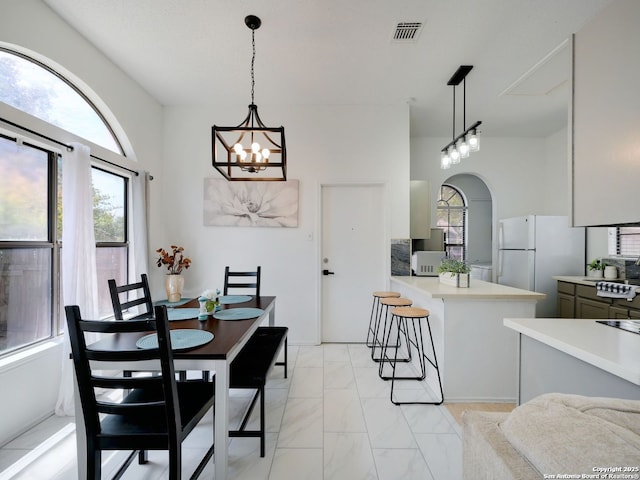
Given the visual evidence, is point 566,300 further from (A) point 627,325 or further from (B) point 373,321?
(A) point 627,325

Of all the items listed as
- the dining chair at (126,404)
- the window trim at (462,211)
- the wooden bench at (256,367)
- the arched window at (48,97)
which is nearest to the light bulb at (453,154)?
the wooden bench at (256,367)

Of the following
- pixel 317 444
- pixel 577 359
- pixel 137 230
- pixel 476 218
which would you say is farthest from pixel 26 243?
pixel 476 218

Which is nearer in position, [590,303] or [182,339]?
[182,339]

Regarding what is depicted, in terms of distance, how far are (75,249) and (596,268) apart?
5.62 metres

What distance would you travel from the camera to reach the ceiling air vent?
2.24 metres

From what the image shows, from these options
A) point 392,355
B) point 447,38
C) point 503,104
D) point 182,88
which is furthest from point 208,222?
point 503,104

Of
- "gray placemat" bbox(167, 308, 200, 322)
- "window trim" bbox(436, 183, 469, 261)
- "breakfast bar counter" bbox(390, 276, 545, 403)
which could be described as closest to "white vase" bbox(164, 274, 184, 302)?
"gray placemat" bbox(167, 308, 200, 322)

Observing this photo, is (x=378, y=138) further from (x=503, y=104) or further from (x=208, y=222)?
(x=208, y=222)

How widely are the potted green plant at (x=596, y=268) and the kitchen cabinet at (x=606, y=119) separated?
3276 millimetres

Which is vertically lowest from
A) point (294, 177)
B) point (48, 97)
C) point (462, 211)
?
point (462, 211)

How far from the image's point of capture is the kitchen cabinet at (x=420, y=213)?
3.71m

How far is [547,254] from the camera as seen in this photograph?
3.80m

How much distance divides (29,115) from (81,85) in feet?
2.62

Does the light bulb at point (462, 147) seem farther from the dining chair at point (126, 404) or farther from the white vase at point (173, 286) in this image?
the white vase at point (173, 286)
